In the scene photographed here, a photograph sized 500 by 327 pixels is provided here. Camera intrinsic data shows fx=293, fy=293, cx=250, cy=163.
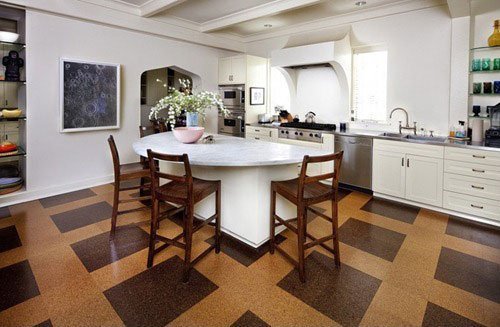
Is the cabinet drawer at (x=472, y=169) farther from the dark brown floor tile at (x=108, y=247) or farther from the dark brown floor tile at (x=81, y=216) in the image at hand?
the dark brown floor tile at (x=81, y=216)

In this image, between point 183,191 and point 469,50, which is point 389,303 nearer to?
point 183,191

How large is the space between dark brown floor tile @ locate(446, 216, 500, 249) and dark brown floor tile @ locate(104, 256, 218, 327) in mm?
2622

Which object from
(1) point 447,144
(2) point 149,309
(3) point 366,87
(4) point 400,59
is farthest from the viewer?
(3) point 366,87

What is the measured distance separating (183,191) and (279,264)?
1.01 metres

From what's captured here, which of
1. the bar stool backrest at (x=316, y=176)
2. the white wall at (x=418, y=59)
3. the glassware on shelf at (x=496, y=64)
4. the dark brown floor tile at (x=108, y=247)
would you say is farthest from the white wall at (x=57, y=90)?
the glassware on shelf at (x=496, y=64)

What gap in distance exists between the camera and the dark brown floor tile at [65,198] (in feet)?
12.6

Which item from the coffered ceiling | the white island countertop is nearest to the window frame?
the coffered ceiling

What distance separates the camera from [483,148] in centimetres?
Result: 322

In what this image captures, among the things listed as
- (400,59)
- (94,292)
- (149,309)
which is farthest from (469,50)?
(94,292)

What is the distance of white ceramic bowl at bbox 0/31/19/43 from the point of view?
11.6ft

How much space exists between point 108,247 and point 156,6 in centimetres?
344

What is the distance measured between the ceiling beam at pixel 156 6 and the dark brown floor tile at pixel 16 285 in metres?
3.48

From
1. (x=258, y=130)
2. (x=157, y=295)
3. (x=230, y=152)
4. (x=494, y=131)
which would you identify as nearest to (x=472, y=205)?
(x=494, y=131)

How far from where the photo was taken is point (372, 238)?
295cm
